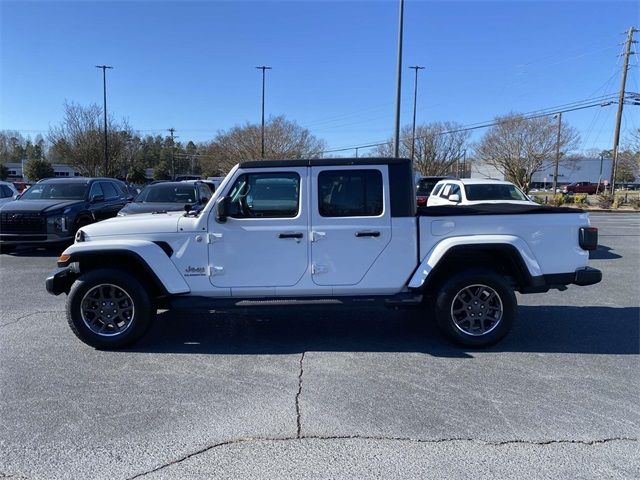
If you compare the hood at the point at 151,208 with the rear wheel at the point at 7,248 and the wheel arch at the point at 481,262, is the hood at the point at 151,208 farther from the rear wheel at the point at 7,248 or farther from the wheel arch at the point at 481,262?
the wheel arch at the point at 481,262

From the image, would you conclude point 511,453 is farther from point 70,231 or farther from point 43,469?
point 70,231

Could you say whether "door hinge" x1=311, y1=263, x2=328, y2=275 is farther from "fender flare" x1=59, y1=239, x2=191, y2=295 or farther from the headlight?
the headlight

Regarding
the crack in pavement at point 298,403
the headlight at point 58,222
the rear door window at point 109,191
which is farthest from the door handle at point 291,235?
the rear door window at point 109,191

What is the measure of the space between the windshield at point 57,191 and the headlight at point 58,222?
128 cm

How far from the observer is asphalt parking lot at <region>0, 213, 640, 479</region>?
300cm

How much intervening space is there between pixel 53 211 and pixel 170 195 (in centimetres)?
257

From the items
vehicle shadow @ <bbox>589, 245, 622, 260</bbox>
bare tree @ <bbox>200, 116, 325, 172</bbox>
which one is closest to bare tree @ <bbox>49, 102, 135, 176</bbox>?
bare tree @ <bbox>200, 116, 325, 172</bbox>

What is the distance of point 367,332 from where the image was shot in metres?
5.49

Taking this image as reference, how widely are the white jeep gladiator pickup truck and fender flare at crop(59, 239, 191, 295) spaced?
0.04 ft

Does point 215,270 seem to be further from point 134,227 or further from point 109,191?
point 109,191

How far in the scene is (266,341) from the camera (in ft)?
17.0

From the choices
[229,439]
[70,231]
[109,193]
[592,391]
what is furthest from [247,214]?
[109,193]

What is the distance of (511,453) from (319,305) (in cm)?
228

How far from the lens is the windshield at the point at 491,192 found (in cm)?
1243
